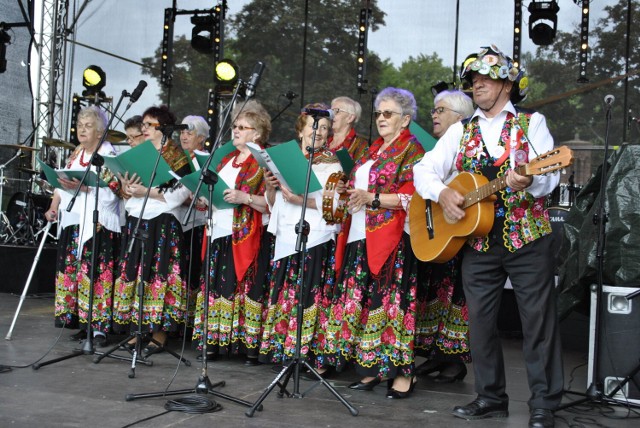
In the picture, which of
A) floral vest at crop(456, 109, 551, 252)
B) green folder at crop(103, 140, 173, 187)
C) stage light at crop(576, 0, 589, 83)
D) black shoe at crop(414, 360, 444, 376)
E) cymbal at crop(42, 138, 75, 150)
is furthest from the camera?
stage light at crop(576, 0, 589, 83)

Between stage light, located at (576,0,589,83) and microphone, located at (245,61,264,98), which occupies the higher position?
stage light, located at (576,0,589,83)

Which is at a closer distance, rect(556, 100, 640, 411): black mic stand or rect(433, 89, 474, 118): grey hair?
rect(556, 100, 640, 411): black mic stand

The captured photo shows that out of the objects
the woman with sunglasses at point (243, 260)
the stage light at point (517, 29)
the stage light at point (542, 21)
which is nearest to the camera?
the woman with sunglasses at point (243, 260)

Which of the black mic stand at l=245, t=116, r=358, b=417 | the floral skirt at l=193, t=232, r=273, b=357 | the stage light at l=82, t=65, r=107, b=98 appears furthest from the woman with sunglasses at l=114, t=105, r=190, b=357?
the stage light at l=82, t=65, r=107, b=98

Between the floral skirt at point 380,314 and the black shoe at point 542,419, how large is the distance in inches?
28.9

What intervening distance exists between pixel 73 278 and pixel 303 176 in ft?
6.91

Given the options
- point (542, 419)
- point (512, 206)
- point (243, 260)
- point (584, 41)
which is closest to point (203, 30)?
point (584, 41)

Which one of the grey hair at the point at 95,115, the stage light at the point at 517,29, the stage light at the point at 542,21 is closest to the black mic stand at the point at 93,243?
the grey hair at the point at 95,115

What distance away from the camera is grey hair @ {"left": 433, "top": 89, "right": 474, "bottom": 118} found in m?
4.46

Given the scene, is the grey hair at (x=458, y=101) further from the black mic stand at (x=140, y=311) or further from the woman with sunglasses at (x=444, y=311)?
the black mic stand at (x=140, y=311)

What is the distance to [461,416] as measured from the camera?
3621mm

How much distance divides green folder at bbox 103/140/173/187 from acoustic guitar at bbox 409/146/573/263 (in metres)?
1.72

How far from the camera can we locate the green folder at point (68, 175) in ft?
16.5

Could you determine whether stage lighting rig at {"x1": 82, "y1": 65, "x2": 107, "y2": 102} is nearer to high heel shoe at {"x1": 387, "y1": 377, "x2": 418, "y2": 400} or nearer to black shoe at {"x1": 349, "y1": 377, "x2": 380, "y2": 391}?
black shoe at {"x1": 349, "y1": 377, "x2": 380, "y2": 391}
